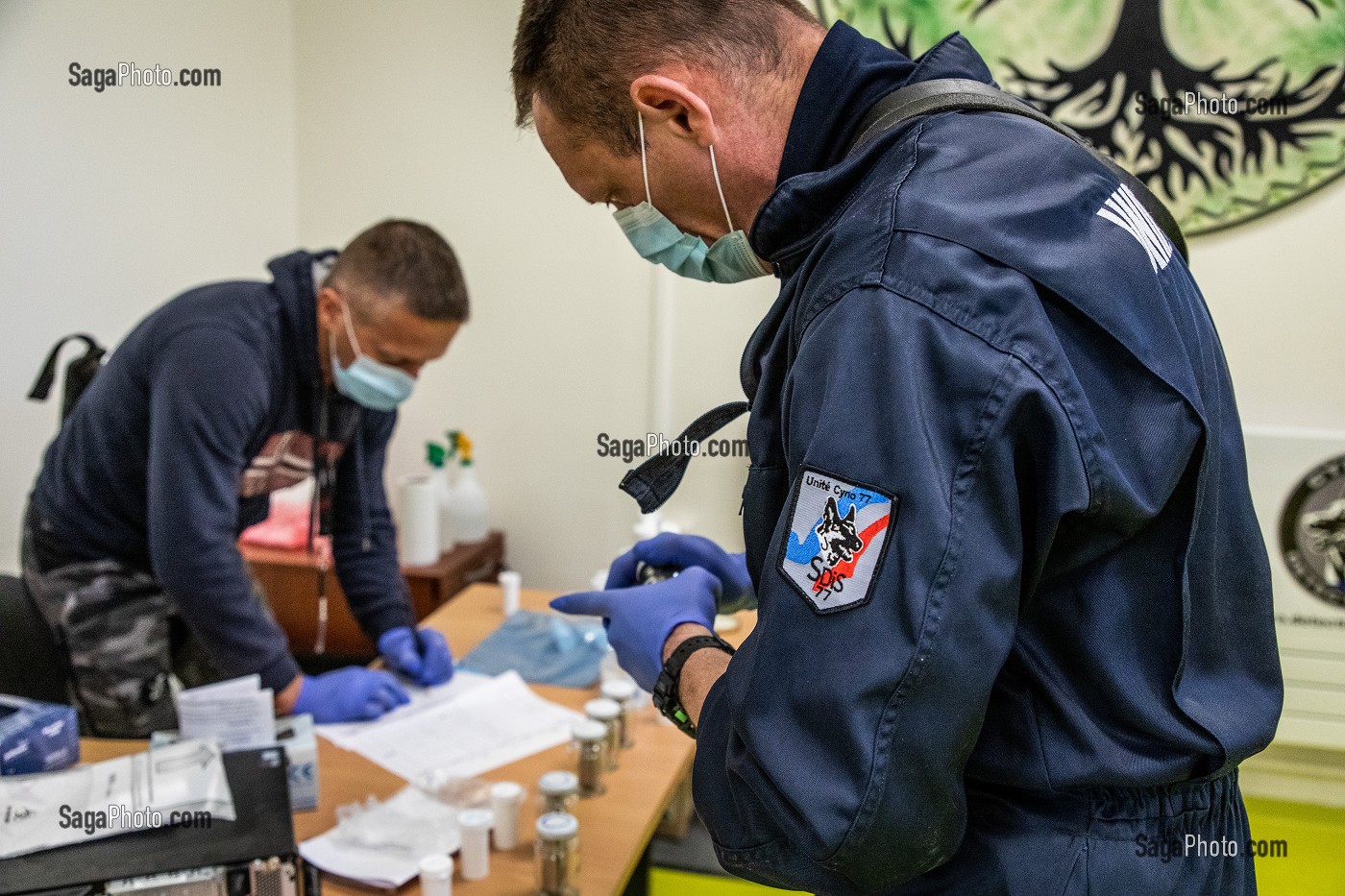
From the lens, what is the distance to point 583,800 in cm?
147

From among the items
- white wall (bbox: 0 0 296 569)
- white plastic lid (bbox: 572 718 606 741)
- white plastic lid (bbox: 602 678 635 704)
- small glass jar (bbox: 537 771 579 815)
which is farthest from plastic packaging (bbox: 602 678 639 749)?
white wall (bbox: 0 0 296 569)

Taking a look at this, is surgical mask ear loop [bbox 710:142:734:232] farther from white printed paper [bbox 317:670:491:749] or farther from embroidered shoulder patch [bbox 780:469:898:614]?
white printed paper [bbox 317:670:491:749]

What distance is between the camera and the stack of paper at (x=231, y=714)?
140cm

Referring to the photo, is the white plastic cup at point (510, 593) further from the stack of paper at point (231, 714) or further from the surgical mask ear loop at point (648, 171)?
the surgical mask ear loop at point (648, 171)

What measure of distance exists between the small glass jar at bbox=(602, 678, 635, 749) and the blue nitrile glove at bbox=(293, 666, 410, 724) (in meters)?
0.36

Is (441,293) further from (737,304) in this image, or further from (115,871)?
(115,871)

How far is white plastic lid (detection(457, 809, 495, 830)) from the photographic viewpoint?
1.25 metres

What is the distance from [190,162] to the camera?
2383mm

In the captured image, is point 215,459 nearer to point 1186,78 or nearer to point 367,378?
point 367,378

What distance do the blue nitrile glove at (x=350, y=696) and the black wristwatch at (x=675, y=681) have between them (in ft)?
3.03

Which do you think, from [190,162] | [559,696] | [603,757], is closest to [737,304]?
[559,696]

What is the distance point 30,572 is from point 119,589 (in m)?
0.15

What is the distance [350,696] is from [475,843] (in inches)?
20.4

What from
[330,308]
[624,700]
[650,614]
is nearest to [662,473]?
[650,614]
